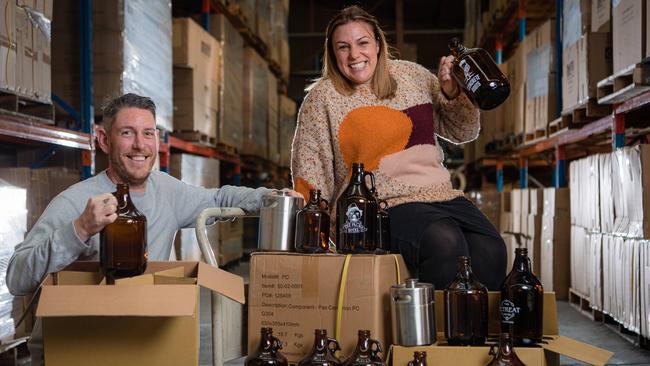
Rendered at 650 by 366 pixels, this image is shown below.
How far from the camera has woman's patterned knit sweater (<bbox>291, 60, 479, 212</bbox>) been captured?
278 centimetres

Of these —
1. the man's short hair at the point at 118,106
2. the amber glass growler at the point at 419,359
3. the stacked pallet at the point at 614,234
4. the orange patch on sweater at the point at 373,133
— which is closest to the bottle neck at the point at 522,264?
the amber glass growler at the point at 419,359

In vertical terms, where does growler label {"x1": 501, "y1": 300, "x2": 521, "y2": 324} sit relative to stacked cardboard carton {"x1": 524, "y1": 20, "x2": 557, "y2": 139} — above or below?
below

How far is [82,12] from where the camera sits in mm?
4820

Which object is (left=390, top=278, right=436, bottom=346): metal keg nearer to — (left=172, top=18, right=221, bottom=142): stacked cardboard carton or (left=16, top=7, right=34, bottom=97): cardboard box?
(left=16, top=7, right=34, bottom=97): cardboard box

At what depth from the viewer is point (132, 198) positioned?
260 cm

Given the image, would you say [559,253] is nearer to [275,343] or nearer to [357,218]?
[357,218]

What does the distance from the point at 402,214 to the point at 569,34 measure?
149 inches

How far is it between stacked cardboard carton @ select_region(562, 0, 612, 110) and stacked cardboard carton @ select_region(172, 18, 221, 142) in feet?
10.9

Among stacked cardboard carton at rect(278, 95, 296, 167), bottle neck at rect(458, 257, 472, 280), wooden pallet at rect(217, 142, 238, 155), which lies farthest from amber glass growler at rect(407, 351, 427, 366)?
stacked cardboard carton at rect(278, 95, 296, 167)

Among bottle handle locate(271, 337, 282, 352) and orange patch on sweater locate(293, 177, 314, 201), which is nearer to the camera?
bottle handle locate(271, 337, 282, 352)

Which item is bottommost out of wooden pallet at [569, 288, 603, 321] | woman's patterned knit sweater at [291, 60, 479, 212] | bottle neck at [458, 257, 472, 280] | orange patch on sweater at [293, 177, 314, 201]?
wooden pallet at [569, 288, 603, 321]

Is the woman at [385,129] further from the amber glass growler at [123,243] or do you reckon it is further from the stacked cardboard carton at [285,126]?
the stacked cardboard carton at [285,126]

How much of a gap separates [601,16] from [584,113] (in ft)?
2.81

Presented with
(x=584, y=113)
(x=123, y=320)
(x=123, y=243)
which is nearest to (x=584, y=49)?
(x=584, y=113)
